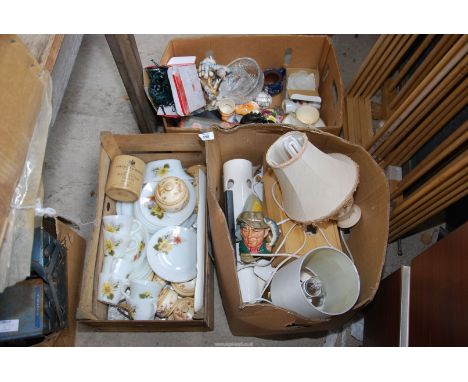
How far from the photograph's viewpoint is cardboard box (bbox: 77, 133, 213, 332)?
3.80 feet

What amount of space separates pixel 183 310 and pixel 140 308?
14 centimetres

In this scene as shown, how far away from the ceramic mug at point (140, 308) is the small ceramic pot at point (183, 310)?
0.08 metres

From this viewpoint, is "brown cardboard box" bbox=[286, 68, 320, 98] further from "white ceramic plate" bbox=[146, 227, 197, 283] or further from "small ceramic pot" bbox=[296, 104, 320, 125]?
"white ceramic plate" bbox=[146, 227, 197, 283]

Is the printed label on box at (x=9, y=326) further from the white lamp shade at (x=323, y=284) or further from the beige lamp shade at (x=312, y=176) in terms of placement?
the beige lamp shade at (x=312, y=176)

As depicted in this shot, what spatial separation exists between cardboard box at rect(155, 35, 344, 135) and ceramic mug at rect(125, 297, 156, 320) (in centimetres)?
64

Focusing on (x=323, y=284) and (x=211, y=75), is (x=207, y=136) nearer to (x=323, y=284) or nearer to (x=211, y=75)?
(x=211, y=75)

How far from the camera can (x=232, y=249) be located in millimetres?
970

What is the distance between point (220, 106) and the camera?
59.3 inches

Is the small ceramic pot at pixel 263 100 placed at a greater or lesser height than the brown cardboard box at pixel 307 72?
lesser

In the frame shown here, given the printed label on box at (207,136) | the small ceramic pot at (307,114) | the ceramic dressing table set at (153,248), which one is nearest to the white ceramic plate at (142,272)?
the ceramic dressing table set at (153,248)

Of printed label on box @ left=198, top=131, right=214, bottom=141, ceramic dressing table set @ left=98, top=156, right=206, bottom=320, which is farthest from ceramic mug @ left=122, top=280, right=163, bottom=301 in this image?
printed label on box @ left=198, top=131, right=214, bottom=141

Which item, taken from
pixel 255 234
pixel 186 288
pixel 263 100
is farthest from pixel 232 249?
pixel 263 100

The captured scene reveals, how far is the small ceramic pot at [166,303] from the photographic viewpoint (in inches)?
48.8

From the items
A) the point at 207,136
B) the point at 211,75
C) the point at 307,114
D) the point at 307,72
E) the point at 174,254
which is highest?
the point at 307,72
